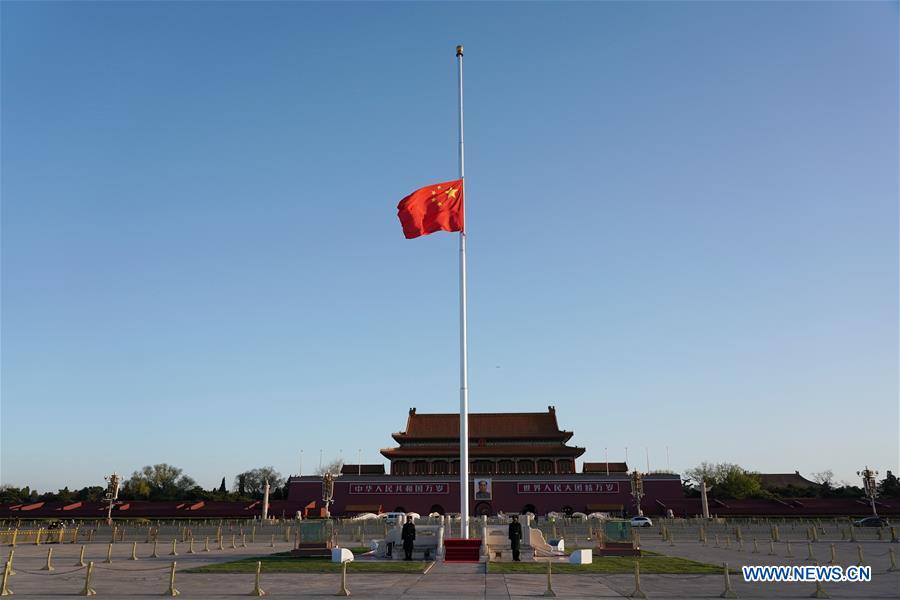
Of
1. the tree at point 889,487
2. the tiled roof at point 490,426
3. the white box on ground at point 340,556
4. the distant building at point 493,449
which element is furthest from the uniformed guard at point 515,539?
the tree at point 889,487

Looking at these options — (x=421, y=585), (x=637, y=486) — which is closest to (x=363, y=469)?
(x=637, y=486)

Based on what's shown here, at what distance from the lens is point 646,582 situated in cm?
1781

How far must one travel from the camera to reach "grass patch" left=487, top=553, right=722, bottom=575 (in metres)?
20.3

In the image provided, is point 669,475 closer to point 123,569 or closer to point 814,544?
point 814,544

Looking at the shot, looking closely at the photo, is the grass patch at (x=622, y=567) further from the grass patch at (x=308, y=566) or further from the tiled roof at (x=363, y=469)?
the tiled roof at (x=363, y=469)

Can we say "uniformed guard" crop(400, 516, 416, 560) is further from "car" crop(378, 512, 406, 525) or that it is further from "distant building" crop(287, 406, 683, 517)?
"distant building" crop(287, 406, 683, 517)

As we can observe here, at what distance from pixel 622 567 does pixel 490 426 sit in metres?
53.2

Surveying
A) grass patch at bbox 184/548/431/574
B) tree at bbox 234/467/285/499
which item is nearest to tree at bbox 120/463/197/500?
tree at bbox 234/467/285/499

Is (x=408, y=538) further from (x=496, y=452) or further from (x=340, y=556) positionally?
(x=496, y=452)

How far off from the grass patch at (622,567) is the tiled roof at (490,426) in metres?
49.2

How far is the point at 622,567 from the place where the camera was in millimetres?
21875

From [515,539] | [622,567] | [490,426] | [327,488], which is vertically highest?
[490,426]

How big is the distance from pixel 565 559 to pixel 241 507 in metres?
52.4

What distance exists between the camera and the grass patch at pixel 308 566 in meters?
20.7
